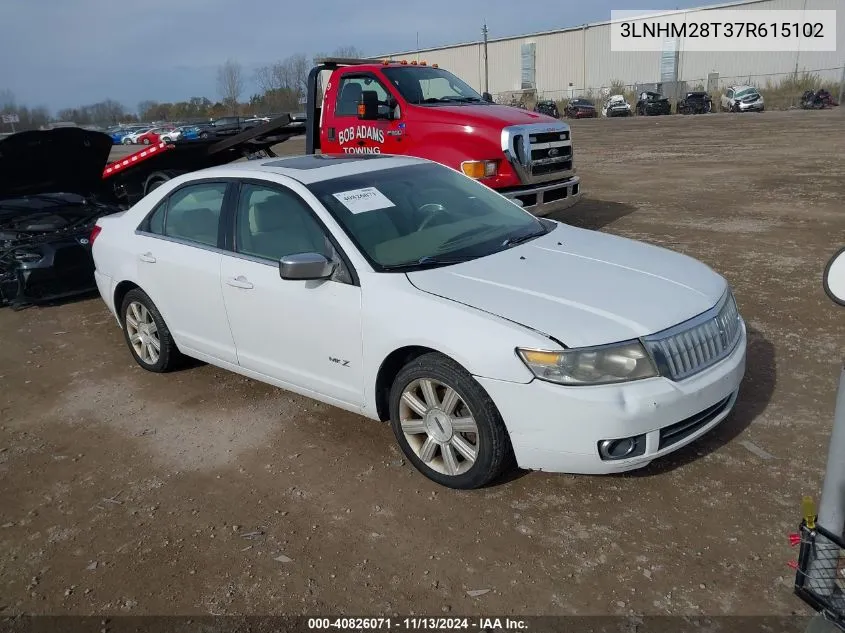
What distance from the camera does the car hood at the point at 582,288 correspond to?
3145 millimetres

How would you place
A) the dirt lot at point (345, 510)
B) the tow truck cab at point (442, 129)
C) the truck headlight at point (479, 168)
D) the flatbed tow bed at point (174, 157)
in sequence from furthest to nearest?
the flatbed tow bed at point (174, 157) < the tow truck cab at point (442, 129) < the truck headlight at point (479, 168) < the dirt lot at point (345, 510)

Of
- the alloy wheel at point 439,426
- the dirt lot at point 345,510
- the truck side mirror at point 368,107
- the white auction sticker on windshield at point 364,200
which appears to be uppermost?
the truck side mirror at point 368,107

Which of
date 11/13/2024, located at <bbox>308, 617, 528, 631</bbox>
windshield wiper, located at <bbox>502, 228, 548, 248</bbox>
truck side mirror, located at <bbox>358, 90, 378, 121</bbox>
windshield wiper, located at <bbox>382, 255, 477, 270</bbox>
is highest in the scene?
truck side mirror, located at <bbox>358, 90, 378, 121</bbox>

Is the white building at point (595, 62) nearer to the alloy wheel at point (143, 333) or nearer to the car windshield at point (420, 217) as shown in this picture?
the car windshield at point (420, 217)

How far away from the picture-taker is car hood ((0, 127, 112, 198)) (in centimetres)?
759

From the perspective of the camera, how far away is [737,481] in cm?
339

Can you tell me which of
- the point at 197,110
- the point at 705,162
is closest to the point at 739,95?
the point at 705,162

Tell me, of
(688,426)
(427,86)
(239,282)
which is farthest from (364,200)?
(427,86)

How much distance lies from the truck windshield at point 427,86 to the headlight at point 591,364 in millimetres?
6057

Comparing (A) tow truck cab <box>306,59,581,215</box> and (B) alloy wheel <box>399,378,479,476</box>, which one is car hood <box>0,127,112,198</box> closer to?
(A) tow truck cab <box>306,59,581,215</box>

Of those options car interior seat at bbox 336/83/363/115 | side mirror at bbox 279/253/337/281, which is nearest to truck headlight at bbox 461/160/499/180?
car interior seat at bbox 336/83/363/115

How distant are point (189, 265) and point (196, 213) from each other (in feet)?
→ 1.30

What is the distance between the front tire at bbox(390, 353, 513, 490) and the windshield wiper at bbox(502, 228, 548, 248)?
41.9 inches

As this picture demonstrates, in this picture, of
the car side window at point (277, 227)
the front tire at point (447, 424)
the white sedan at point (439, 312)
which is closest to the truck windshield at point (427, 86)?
the white sedan at point (439, 312)
